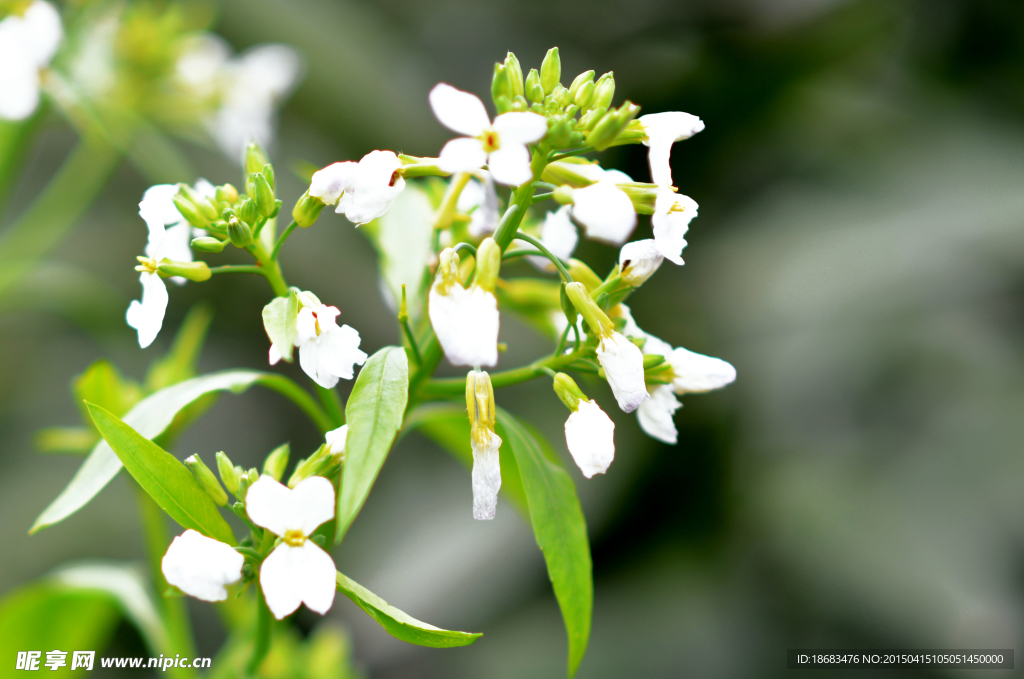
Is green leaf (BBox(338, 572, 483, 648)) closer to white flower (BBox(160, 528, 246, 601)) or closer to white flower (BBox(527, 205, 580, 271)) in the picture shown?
white flower (BBox(160, 528, 246, 601))

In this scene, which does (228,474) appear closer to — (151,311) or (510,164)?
(151,311)

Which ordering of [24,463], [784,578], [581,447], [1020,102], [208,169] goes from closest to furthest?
[581,447]
[784,578]
[24,463]
[1020,102]
[208,169]

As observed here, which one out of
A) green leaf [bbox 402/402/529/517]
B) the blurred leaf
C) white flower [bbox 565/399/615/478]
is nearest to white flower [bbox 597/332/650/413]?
white flower [bbox 565/399/615/478]

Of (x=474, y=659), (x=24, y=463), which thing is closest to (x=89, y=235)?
(x=24, y=463)

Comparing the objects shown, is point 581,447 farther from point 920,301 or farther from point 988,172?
point 988,172

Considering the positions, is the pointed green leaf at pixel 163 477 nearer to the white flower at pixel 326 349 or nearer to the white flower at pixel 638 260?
the white flower at pixel 326 349

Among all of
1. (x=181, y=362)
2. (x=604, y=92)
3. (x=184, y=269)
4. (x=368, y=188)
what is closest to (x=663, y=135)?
(x=604, y=92)
